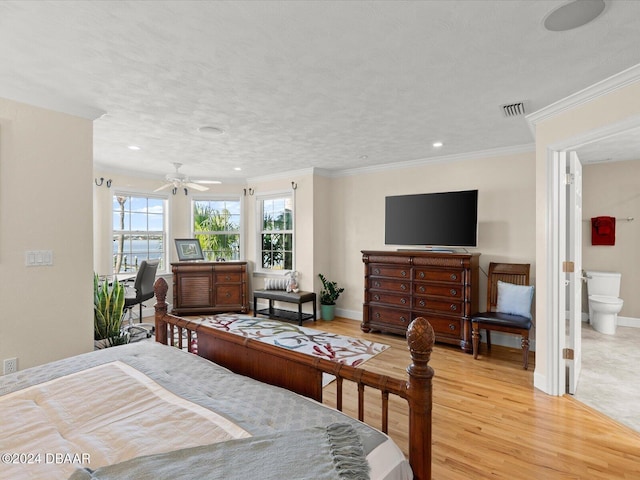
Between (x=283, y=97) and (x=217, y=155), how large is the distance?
84.7 inches

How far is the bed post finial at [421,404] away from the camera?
3.87 ft

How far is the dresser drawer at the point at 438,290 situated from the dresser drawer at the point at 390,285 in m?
0.11

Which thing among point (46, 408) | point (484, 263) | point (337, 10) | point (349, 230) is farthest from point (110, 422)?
point (349, 230)

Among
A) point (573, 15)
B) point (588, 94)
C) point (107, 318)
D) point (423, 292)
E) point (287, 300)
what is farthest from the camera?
point (287, 300)

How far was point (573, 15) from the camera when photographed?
62.9 inches

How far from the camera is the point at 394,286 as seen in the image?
4387mm

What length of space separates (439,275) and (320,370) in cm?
294

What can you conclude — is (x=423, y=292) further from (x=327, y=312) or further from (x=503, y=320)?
(x=327, y=312)

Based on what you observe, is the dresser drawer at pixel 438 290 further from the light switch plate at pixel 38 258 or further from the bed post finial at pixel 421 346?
the light switch plate at pixel 38 258

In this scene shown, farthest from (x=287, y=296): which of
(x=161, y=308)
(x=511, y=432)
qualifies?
(x=511, y=432)

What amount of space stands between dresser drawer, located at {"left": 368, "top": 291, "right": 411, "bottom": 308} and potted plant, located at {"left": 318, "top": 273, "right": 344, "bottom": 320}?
90 cm

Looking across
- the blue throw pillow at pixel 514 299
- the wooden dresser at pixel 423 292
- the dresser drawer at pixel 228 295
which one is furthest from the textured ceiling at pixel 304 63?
the dresser drawer at pixel 228 295

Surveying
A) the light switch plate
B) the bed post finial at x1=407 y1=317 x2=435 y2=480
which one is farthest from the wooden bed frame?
the light switch plate

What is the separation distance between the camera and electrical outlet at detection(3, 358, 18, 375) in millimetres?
2373
